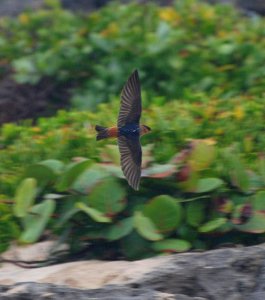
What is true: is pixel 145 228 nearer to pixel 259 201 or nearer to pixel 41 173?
pixel 259 201

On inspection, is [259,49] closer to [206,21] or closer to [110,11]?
[206,21]

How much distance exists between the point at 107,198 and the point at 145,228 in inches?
8.2

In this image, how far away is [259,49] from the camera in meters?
6.02

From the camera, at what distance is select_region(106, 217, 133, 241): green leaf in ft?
11.8

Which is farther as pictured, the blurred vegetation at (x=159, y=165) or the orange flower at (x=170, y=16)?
the orange flower at (x=170, y=16)

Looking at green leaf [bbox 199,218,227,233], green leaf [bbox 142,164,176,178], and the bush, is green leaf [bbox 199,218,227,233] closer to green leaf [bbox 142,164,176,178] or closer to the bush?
the bush

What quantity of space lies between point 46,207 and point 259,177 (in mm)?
820

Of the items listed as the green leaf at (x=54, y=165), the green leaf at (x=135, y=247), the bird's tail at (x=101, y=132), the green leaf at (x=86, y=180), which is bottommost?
the green leaf at (x=135, y=247)

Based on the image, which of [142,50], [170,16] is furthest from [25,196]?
[170,16]

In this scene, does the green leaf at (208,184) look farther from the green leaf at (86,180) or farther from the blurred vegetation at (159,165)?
the green leaf at (86,180)

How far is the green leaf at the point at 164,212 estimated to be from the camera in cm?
357

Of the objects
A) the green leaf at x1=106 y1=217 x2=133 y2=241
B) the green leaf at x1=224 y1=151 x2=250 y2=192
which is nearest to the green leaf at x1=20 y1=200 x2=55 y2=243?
the green leaf at x1=106 y1=217 x2=133 y2=241

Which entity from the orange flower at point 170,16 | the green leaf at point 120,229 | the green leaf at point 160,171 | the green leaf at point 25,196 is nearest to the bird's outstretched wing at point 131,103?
the green leaf at point 160,171

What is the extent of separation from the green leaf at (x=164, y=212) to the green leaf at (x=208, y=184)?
→ 11cm
